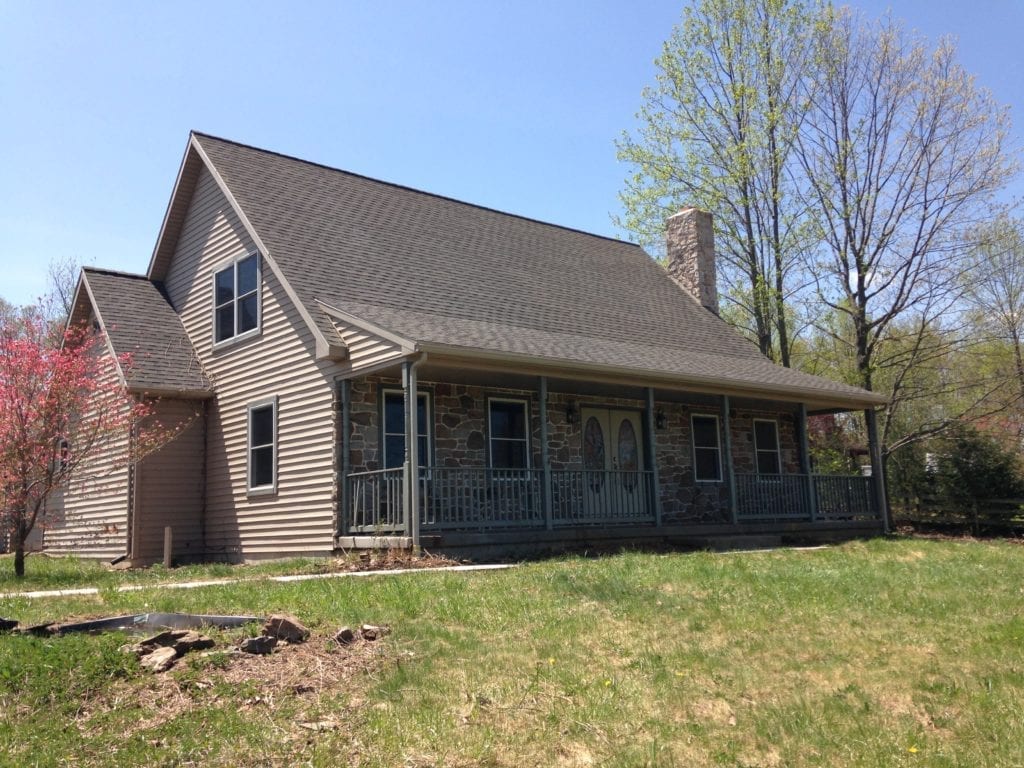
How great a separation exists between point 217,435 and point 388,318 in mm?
4766

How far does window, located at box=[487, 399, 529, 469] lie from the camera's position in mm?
14955

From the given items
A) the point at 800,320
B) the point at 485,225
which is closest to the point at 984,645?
the point at 485,225

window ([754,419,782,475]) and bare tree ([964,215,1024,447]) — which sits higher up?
bare tree ([964,215,1024,447])

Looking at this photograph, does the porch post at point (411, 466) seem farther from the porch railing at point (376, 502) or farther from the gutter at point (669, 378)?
the gutter at point (669, 378)

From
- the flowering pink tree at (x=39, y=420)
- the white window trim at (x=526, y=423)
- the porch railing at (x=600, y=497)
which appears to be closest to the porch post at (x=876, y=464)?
the porch railing at (x=600, y=497)

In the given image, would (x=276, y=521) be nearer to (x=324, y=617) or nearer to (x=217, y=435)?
(x=217, y=435)

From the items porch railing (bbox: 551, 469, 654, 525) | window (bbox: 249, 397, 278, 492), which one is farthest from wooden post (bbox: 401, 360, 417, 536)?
window (bbox: 249, 397, 278, 492)

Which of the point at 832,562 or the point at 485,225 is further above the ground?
the point at 485,225

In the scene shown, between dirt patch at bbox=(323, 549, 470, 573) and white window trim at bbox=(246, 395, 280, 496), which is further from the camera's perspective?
white window trim at bbox=(246, 395, 280, 496)

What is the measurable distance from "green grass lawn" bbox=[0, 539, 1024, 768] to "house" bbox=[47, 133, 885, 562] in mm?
4687

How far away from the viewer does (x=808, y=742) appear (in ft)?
17.1

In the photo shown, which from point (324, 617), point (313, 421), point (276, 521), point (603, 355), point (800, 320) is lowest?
point (324, 617)

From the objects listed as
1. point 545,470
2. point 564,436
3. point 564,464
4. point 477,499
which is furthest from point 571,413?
point 477,499

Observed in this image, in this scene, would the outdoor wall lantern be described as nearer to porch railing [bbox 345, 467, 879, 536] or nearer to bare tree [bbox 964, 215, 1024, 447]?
porch railing [bbox 345, 467, 879, 536]
